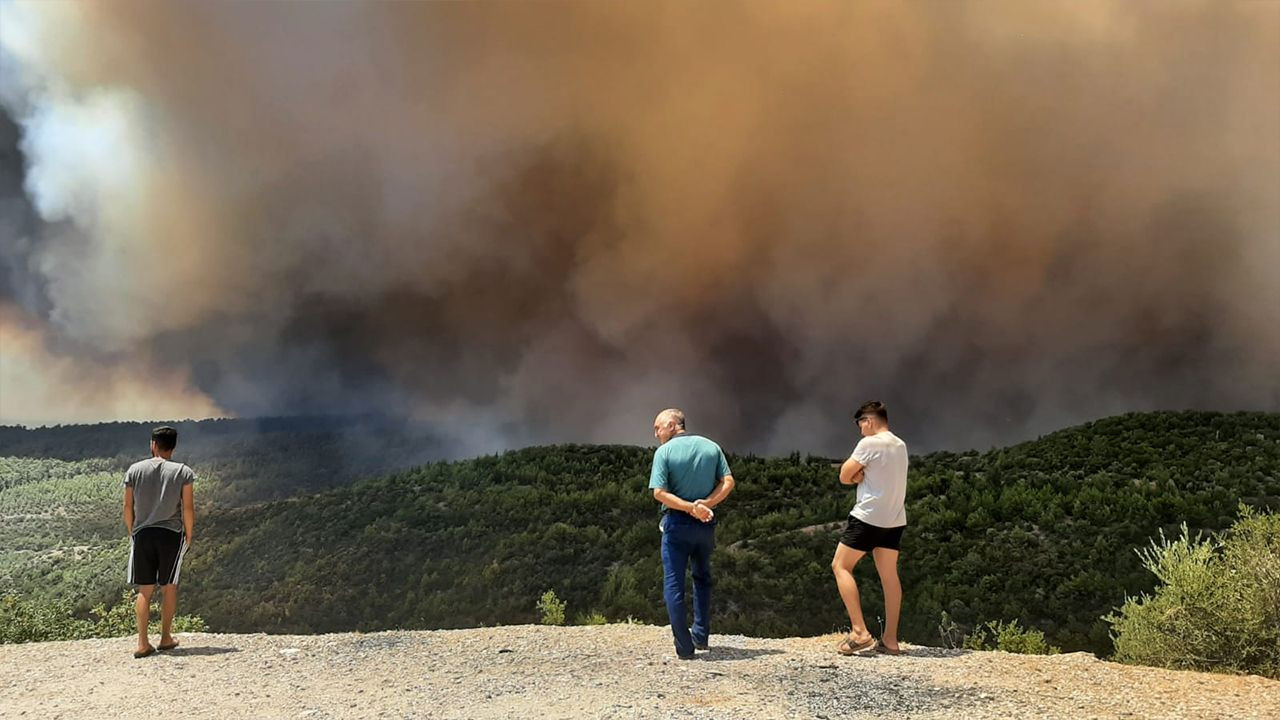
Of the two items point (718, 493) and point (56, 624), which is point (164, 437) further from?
point (56, 624)

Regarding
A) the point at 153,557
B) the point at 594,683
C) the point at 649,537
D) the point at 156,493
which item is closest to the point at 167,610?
the point at 153,557

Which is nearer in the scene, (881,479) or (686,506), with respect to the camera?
(686,506)

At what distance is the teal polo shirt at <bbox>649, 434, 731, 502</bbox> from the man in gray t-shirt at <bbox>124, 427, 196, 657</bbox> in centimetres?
534

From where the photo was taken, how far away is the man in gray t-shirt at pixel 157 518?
31.4ft

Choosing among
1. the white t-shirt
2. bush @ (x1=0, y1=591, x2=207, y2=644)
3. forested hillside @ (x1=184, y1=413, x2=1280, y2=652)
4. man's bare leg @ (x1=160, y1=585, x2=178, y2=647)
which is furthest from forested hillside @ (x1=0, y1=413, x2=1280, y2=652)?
the white t-shirt

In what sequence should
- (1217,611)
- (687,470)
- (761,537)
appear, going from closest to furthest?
(687,470) → (1217,611) → (761,537)

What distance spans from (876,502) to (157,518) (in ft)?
25.5

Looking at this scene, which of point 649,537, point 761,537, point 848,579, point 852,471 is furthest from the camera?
point 649,537

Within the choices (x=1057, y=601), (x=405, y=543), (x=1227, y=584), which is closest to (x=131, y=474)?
(x=1227, y=584)

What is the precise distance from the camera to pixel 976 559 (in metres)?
38.3

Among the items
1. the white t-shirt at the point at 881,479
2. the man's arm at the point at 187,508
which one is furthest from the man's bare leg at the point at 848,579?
the man's arm at the point at 187,508

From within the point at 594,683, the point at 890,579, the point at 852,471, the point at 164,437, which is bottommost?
the point at 594,683

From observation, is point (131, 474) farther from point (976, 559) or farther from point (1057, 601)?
point (976, 559)

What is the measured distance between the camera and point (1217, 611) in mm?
9562
